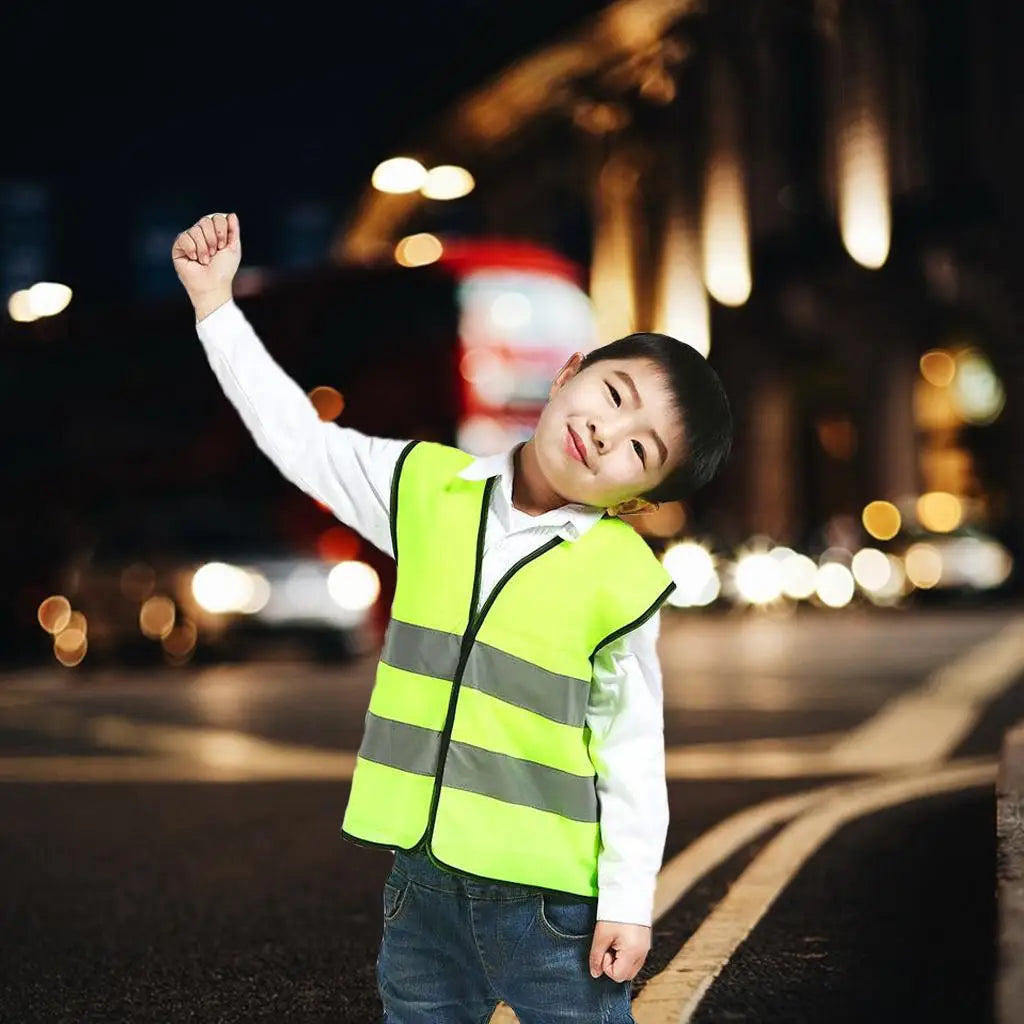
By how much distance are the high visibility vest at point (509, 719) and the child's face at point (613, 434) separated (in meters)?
0.11

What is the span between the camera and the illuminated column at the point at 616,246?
51.7m

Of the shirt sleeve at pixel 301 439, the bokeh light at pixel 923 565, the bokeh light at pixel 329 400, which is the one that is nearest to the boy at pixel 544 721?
the shirt sleeve at pixel 301 439

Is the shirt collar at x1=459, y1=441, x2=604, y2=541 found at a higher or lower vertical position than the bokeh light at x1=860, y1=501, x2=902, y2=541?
lower

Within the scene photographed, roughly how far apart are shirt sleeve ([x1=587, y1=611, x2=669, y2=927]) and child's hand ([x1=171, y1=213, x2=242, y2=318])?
2.83ft

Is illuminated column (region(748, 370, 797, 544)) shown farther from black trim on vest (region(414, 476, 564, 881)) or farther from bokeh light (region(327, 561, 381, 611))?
black trim on vest (region(414, 476, 564, 881))

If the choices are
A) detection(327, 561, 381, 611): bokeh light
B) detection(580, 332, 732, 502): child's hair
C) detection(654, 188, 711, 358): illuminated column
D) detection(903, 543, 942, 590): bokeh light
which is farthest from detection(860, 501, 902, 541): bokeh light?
detection(580, 332, 732, 502): child's hair

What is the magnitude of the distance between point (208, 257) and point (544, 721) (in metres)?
0.92

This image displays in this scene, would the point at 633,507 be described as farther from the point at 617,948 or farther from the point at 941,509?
A: the point at 941,509

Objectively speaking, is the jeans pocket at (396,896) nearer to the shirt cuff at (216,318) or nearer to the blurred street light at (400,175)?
the shirt cuff at (216,318)

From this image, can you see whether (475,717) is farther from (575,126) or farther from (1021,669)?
(575,126)

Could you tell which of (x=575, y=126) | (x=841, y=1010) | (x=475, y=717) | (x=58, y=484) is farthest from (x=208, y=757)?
(x=575, y=126)

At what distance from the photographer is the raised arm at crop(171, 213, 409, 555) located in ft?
10.3

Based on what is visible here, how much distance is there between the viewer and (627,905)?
114 inches

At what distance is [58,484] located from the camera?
2170 cm
